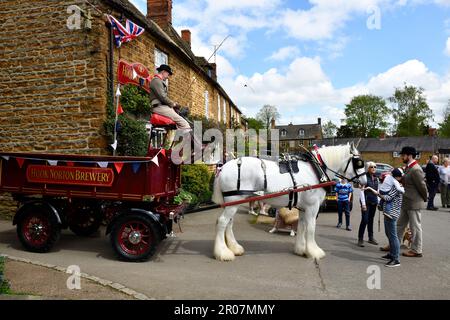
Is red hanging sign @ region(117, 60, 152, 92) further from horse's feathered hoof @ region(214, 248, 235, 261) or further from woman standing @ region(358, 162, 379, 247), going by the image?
woman standing @ region(358, 162, 379, 247)

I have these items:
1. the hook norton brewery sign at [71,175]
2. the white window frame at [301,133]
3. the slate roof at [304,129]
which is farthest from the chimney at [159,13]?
the white window frame at [301,133]

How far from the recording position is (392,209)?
6277mm

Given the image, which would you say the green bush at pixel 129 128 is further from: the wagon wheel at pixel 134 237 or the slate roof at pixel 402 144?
the slate roof at pixel 402 144

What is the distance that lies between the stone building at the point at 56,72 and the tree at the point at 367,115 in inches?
2451

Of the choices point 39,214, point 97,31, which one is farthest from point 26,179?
point 97,31

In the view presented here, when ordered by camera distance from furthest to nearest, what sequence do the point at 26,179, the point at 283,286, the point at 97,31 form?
the point at 97,31 < the point at 26,179 < the point at 283,286

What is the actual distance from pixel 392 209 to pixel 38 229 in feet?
21.2

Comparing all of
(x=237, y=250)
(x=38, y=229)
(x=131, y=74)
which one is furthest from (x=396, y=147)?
(x=38, y=229)

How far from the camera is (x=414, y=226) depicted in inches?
265

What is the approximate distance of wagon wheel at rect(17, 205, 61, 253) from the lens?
6312 mm

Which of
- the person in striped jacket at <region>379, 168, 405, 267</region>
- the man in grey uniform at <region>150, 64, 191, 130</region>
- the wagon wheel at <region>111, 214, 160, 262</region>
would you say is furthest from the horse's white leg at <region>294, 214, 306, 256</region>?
the man in grey uniform at <region>150, 64, 191, 130</region>

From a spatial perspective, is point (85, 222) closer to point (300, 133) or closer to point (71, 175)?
point (71, 175)
